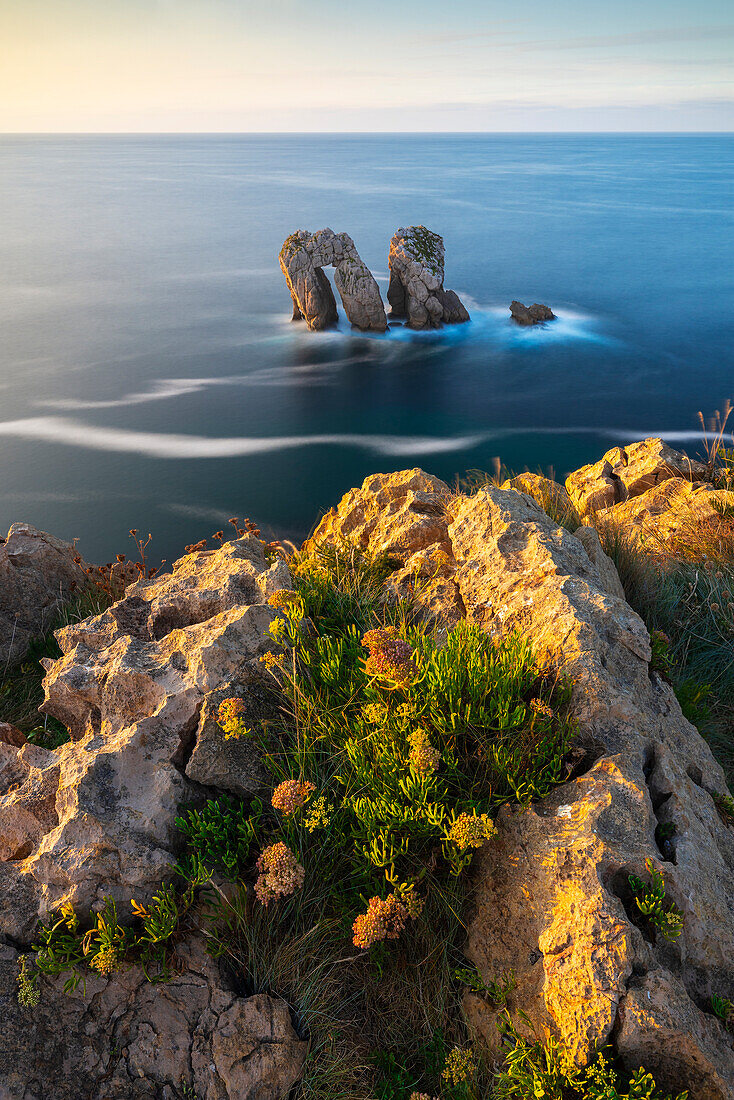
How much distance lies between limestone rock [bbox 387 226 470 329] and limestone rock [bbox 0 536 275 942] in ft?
143

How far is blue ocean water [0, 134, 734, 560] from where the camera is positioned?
2958 centimetres

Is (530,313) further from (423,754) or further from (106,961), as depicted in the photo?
(106,961)

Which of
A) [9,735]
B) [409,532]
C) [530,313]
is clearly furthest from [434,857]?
[530,313]

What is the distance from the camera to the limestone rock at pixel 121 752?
3.47 m

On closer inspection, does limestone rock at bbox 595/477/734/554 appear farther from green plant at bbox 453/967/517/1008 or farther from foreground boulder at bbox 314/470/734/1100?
green plant at bbox 453/967/517/1008

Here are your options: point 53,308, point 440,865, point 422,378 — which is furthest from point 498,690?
point 53,308

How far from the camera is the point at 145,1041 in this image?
3.17 metres

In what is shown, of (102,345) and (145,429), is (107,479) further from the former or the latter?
(102,345)

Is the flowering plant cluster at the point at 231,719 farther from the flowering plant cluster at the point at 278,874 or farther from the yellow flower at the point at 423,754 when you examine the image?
the yellow flower at the point at 423,754

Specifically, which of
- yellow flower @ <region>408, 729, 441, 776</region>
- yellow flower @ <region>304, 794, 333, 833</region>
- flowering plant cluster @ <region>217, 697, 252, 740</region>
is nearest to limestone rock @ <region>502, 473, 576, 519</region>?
yellow flower @ <region>408, 729, 441, 776</region>

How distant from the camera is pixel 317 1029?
134 inches

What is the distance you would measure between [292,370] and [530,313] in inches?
805

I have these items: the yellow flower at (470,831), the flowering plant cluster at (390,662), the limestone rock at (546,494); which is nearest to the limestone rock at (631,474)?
the limestone rock at (546,494)

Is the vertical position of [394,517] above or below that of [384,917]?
above
